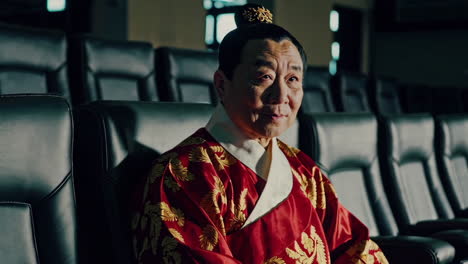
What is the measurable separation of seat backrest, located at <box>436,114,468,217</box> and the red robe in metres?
1.32

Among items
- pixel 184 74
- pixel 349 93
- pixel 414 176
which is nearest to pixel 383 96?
pixel 349 93

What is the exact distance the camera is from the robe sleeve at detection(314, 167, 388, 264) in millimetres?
1292

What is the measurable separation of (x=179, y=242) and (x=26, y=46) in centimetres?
142

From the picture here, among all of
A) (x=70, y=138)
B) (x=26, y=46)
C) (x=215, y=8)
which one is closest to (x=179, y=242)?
(x=70, y=138)

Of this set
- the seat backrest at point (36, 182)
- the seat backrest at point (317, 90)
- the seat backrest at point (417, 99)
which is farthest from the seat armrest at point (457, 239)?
the seat backrest at point (417, 99)

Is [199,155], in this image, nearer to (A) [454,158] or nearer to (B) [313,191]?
(B) [313,191]

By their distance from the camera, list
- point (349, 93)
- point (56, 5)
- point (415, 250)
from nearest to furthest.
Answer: point (415, 250)
point (349, 93)
point (56, 5)

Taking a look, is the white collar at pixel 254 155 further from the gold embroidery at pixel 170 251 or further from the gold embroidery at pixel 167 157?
the gold embroidery at pixel 170 251

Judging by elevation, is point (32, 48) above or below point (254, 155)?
above

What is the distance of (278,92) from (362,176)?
33.3 inches

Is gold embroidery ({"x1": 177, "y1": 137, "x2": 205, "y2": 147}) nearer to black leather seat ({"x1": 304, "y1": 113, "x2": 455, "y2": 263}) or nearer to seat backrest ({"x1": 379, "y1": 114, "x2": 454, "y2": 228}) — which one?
black leather seat ({"x1": 304, "y1": 113, "x2": 455, "y2": 263})

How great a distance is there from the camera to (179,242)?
0.98 m

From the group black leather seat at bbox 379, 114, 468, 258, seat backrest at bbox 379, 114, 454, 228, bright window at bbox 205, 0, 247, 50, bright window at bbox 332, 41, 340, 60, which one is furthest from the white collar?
bright window at bbox 332, 41, 340, 60

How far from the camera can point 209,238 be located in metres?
1.00
